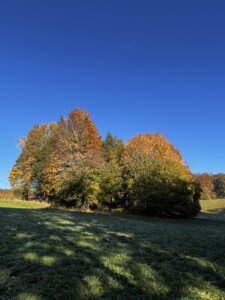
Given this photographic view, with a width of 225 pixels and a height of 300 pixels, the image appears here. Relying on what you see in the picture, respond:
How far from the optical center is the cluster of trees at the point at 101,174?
29.4m

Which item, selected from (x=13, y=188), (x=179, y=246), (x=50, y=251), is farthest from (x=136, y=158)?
(x=50, y=251)

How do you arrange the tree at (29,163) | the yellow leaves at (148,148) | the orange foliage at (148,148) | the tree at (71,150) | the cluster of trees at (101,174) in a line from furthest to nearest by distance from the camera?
the tree at (29,163), the orange foliage at (148,148), the yellow leaves at (148,148), the tree at (71,150), the cluster of trees at (101,174)

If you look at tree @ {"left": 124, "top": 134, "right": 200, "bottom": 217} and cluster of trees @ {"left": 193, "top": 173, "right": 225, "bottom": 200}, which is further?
cluster of trees @ {"left": 193, "top": 173, "right": 225, "bottom": 200}

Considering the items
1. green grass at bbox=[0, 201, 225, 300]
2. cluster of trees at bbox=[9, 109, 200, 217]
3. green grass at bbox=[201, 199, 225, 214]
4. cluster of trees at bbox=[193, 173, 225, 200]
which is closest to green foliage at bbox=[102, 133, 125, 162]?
cluster of trees at bbox=[9, 109, 200, 217]

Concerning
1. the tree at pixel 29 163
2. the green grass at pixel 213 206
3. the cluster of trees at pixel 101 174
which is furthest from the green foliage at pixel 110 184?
the green grass at pixel 213 206

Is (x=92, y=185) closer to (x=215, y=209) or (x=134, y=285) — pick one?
(x=134, y=285)

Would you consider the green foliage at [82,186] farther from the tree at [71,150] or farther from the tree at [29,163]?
the tree at [29,163]

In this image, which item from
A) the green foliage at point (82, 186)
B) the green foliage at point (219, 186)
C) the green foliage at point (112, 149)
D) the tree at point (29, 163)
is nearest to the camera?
the green foliage at point (82, 186)

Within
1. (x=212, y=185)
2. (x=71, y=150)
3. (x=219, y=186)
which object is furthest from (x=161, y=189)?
(x=219, y=186)

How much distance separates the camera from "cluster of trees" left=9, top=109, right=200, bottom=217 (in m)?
29.4

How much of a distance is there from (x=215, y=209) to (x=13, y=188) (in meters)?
33.7

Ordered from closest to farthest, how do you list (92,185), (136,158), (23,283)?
1. (23,283)
2. (92,185)
3. (136,158)

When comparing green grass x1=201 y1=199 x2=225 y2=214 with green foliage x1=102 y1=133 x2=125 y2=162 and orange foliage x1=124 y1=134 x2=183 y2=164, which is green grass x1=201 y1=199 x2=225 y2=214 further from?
green foliage x1=102 y1=133 x2=125 y2=162

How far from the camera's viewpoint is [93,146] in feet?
134
